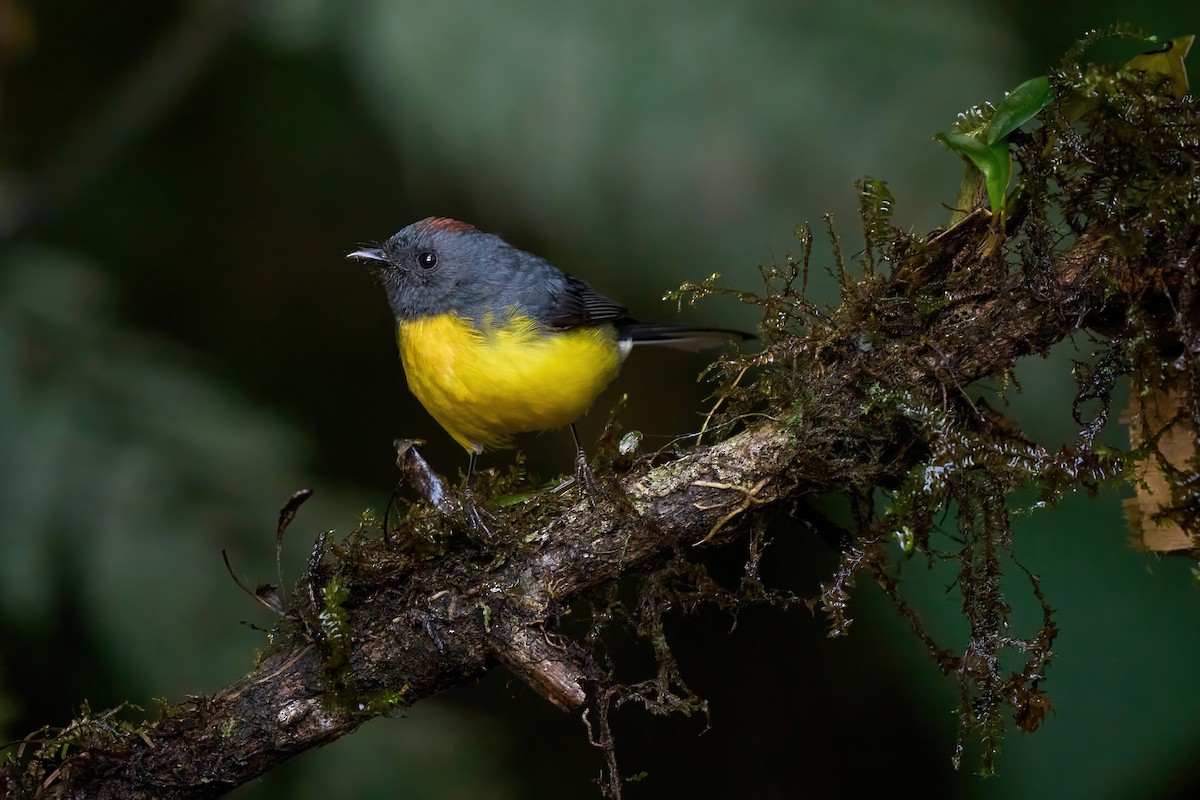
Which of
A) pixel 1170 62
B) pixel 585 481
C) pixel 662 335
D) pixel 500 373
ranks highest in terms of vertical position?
pixel 662 335

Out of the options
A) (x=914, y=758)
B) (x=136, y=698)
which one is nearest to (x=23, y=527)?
(x=136, y=698)

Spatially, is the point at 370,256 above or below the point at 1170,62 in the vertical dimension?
above

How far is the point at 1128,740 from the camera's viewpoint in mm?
1969

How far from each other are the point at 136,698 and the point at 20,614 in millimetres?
357

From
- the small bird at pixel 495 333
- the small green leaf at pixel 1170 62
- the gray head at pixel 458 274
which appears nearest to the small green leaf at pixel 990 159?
the small green leaf at pixel 1170 62

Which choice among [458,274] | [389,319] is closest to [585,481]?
[458,274]

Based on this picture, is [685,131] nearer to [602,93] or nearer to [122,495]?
[602,93]

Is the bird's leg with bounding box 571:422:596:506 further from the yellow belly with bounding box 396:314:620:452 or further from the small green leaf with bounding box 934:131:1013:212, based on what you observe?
the small green leaf with bounding box 934:131:1013:212

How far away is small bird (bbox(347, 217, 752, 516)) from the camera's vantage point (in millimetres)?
1752

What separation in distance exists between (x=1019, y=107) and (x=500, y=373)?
0.92m

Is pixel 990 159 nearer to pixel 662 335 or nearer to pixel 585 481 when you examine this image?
pixel 585 481

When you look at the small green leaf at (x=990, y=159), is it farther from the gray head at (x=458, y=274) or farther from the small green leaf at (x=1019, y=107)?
the gray head at (x=458, y=274)

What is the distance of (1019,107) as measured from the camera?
4.40 feet

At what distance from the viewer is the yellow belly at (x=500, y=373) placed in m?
1.74
